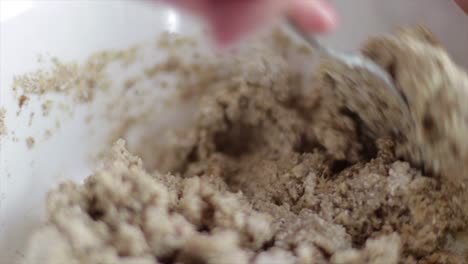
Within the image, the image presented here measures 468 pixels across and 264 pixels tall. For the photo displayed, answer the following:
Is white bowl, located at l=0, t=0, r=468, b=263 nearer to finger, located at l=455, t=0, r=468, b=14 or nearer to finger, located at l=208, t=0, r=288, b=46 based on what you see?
finger, located at l=455, t=0, r=468, b=14

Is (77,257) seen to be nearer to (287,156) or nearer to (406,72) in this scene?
(287,156)

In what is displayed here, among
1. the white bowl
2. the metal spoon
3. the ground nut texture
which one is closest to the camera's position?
the ground nut texture

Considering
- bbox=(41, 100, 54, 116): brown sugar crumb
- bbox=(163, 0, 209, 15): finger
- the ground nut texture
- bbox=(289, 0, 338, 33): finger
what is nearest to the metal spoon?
the ground nut texture

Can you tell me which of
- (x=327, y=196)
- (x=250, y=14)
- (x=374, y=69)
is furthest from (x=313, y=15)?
(x=327, y=196)

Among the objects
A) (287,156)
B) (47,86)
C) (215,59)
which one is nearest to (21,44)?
(47,86)

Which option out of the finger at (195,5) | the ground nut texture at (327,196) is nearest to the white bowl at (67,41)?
the ground nut texture at (327,196)
